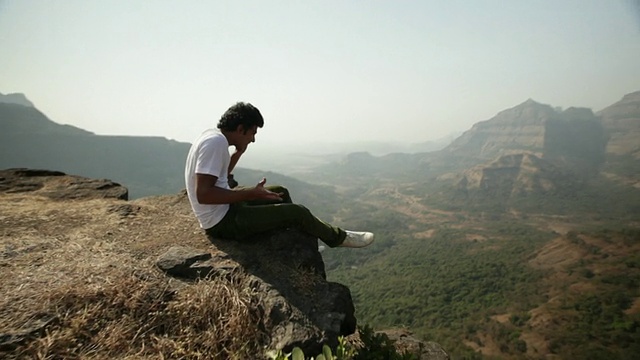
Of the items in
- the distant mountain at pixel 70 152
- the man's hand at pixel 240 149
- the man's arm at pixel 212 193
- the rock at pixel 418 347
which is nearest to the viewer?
the man's arm at pixel 212 193

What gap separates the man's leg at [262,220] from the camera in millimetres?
4340

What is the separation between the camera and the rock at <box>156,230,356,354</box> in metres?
3.38

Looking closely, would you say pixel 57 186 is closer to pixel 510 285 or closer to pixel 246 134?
pixel 246 134

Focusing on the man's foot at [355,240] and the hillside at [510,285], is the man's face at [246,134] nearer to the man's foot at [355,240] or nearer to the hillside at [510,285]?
the man's foot at [355,240]

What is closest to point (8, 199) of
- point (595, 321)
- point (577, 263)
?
point (595, 321)

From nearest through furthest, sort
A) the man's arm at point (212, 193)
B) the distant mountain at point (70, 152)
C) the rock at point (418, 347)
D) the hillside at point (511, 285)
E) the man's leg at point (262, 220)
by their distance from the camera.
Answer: the man's arm at point (212, 193), the man's leg at point (262, 220), the rock at point (418, 347), the hillside at point (511, 285), the distant mountain at point (70, 152)

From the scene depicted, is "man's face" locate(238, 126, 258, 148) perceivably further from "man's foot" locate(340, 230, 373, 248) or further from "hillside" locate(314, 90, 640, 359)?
"hillside" locate(314, 90, 640, 359)

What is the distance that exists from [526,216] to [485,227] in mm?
34211

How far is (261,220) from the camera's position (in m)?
4.38

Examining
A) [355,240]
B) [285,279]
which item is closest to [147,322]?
[285,279]

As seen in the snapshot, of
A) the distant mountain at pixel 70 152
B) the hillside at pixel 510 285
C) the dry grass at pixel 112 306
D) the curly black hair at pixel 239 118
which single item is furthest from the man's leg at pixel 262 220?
the distant mountain at pixel 70 152

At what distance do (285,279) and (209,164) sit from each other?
1.80 meters

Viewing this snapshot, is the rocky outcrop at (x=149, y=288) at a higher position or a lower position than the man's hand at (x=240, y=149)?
lower

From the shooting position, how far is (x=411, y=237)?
146500 mm
